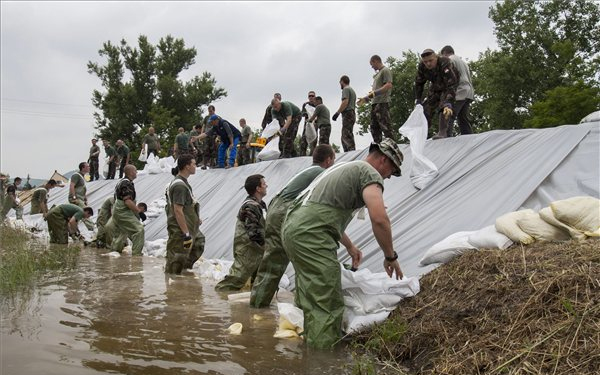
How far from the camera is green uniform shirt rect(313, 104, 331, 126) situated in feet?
32.9

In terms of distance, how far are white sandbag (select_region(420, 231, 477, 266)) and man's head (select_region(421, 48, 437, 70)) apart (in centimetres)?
323

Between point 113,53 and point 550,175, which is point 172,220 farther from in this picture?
point 113,53

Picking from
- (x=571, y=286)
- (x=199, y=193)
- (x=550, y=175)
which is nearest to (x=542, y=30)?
(x=199, y=193)

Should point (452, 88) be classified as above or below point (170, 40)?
below

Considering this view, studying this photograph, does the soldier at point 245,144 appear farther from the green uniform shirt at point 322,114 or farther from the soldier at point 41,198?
the soldier at point 41,198

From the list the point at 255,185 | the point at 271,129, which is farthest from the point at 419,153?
the point at 271,129

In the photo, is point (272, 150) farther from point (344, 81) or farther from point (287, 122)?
point (344, 81)

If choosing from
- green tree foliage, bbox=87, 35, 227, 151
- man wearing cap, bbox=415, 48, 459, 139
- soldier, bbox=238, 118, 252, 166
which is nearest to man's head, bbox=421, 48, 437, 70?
man wearing cap, bbox=415, 48, 459, 139

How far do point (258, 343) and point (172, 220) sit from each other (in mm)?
3405

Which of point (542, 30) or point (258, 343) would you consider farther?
point (542, 30)

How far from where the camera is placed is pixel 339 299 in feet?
11.7

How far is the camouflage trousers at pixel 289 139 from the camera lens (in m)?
10.1

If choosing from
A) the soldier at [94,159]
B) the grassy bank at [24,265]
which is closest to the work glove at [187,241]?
the grassy bank at [24,265]

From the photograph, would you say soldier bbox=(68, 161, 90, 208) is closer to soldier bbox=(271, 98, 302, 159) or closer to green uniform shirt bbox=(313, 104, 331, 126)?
soldier bbox=(271, 98, 302, 159)
